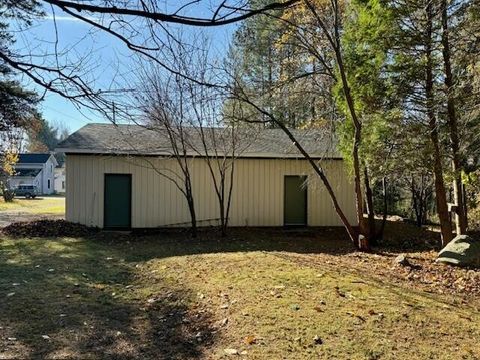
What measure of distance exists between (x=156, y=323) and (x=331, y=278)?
257 centimetres

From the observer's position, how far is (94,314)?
5.25 m

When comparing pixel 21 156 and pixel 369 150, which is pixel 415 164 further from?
pixel 21 156

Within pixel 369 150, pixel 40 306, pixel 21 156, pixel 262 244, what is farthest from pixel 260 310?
pixel 21 156

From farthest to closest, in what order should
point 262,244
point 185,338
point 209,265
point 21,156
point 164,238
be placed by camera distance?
point 21,156, point 164,238, point 262,244, point 209,265, point 185,338

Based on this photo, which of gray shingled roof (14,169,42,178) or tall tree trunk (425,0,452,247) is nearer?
tall tree trunk (425,0,452,247)

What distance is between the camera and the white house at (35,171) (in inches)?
1778

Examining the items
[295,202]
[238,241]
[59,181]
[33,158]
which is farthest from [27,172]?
[238,241]

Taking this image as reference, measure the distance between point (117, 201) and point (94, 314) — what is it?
956 cm

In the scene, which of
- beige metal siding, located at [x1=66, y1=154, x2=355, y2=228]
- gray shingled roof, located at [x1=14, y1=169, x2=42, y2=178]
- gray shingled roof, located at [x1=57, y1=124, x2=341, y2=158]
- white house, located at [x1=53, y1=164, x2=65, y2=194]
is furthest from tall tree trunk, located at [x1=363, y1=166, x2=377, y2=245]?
white house, located at [x1=53, y1=164, x2=65, y2=194]

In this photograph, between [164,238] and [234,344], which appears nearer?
[234,344]

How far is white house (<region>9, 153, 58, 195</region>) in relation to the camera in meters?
45.2

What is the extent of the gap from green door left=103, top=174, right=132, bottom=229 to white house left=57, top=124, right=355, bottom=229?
0.03 metres

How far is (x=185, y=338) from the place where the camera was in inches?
176

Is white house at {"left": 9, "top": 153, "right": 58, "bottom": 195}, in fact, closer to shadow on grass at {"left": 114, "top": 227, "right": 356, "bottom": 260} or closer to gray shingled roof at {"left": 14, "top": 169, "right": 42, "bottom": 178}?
gray shingled roof at {"left": 14, "top": 169, "right": 42, "bottom": 178}
